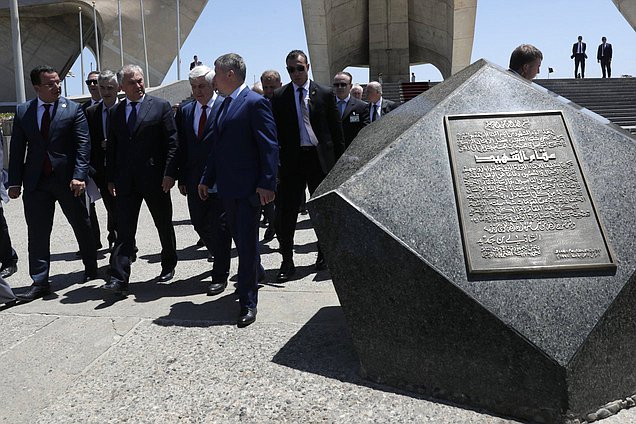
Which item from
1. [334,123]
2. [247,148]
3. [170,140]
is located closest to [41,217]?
[170,140]

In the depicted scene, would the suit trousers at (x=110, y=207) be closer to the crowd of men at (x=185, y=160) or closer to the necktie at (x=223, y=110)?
the crowd of men at (x=185, y=160)

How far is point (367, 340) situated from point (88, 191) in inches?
138

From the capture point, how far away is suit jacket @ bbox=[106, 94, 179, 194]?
4707mm

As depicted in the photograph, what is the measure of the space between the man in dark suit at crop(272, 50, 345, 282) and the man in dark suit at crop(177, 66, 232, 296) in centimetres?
51

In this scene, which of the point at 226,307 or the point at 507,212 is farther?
the point at 226,307

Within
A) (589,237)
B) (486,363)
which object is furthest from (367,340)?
(589,237)

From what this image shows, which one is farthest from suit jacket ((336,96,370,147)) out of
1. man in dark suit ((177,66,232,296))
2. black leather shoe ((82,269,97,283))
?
black leather shoe ((82,269,97,283))

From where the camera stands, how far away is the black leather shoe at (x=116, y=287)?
14.7ft

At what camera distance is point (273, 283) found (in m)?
4.96

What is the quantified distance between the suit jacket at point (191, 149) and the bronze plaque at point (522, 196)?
2380 millimetres

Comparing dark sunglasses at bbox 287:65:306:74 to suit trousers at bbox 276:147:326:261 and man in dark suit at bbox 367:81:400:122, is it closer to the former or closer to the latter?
suit trousers at bbox 276:147:326:261

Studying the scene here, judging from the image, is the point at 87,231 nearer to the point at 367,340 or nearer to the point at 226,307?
the point at 226,307

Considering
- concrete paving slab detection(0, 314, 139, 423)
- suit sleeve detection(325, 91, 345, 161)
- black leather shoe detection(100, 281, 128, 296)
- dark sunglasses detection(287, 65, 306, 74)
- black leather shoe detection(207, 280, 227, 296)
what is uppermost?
dark sunglasses detection(287, 65, 306, 74)

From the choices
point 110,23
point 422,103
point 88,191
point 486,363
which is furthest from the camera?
point 110,23
